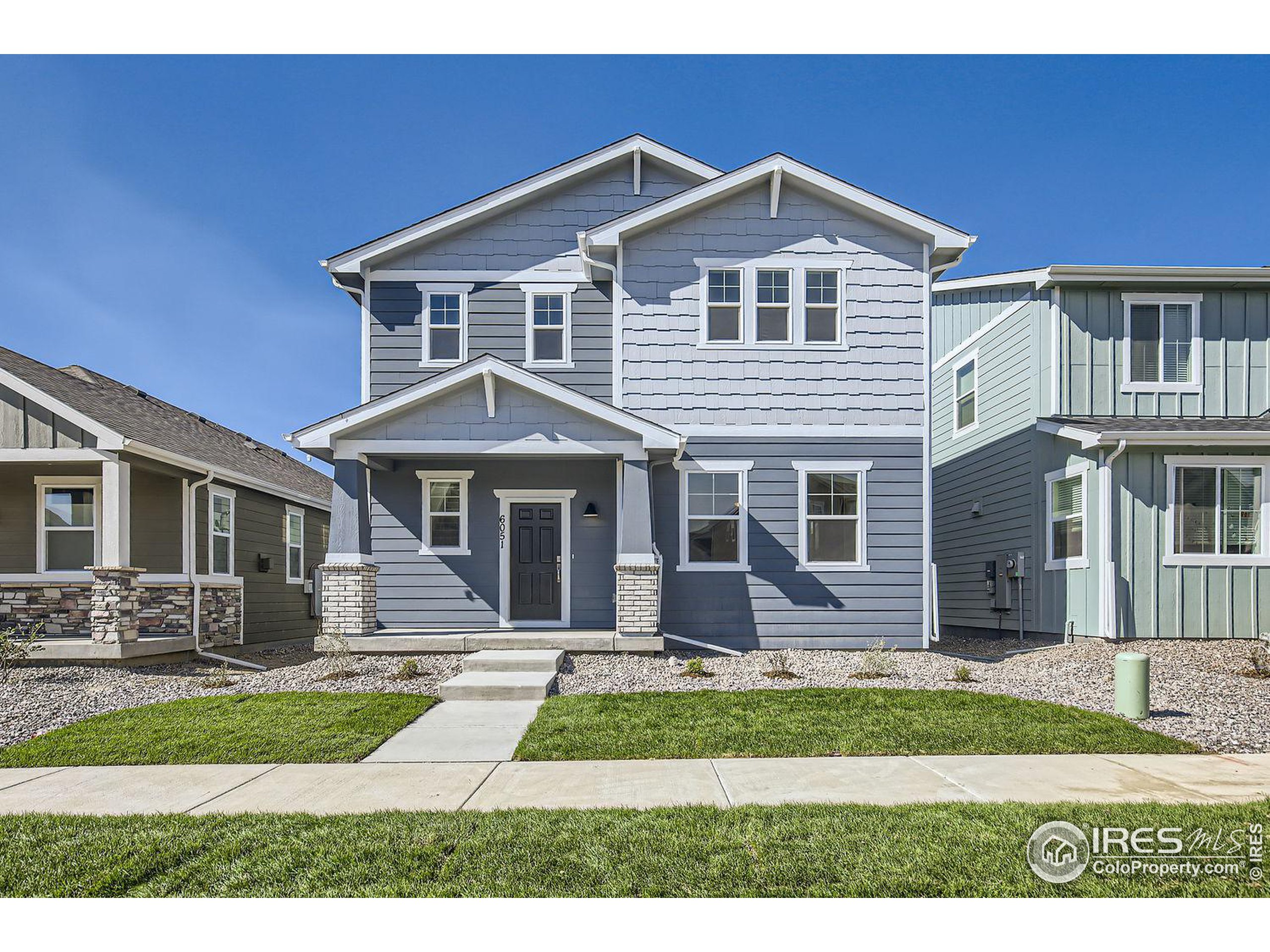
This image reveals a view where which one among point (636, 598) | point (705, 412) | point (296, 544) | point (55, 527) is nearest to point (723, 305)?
point (705, 412)

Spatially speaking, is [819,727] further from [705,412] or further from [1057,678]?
[705,412]

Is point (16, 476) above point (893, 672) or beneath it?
above

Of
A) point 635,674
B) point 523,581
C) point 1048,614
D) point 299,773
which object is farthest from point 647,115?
point 299,773

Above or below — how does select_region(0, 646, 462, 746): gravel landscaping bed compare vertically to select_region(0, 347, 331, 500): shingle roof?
below

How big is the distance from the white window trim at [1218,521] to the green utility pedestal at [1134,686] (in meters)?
5.64

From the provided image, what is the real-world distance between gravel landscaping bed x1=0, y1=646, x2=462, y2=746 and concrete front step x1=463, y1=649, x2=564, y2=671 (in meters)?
0.26

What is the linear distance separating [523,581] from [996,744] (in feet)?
25.5

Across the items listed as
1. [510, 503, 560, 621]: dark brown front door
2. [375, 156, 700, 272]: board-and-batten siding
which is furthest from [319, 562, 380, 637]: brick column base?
[375, 156, 700, 272]: board-and-batten siding

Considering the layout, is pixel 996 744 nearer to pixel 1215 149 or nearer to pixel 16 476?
pixel 1215 149

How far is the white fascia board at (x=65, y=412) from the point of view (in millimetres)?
11539

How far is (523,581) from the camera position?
13.4 m

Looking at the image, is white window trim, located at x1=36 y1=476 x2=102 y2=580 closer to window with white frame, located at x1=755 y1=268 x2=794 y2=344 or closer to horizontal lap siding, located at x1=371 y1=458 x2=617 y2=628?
horizontal lap siding, located at x1=371 y1=458 x2=617 y2=628

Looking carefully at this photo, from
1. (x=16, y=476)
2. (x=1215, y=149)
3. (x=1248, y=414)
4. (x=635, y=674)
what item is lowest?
(x=635, y=674)

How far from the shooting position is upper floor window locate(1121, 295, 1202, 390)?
46.4ft
